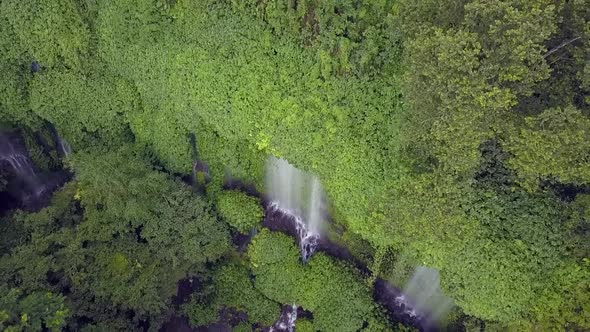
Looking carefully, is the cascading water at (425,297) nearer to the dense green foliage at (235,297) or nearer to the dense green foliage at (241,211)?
the dense green foliage at (235,297)

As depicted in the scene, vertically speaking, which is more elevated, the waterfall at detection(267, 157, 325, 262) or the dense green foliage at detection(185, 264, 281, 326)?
the waterfall at detection(267, 157, 325, 262)

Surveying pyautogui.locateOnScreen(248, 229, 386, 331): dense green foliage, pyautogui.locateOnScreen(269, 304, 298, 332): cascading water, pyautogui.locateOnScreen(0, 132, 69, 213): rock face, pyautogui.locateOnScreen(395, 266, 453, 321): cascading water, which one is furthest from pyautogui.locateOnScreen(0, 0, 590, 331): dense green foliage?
pyautogui.locateOnScreen(269, 304, 298, 332): cascading water

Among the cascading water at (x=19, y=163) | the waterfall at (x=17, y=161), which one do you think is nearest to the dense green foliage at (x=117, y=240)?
the cascading water at (x=19, y=163)

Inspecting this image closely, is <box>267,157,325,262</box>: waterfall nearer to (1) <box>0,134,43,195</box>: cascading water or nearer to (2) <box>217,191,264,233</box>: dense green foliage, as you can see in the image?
(2) <box>217,191,264,233</box>: dense green foliage

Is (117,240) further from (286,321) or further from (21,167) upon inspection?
(286,321)

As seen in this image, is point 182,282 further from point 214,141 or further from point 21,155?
point 21,155

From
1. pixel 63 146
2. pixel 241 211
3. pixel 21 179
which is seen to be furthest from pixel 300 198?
pixel 21 179
